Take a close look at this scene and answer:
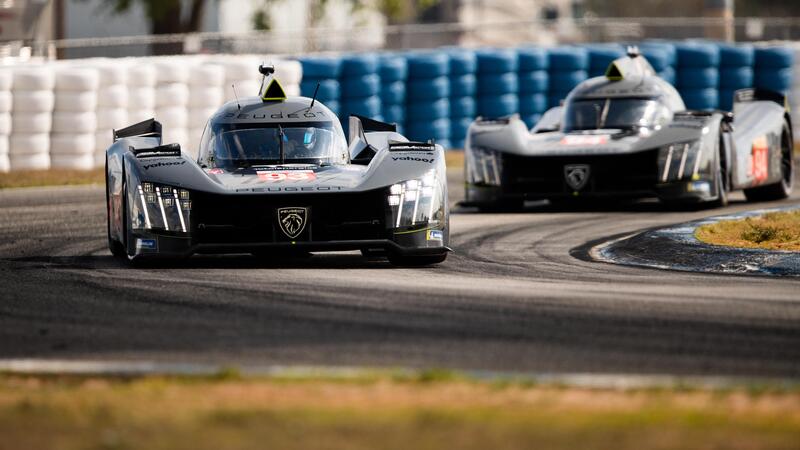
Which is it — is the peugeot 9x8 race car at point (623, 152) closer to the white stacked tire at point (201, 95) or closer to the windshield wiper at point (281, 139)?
the windshield wiper at point (281, 139)

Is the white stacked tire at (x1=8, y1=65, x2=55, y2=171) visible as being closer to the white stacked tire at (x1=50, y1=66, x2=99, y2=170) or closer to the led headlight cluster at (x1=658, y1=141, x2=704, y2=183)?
the white stacked tire at (x1=50, y1=66, x2=99, y2=170)

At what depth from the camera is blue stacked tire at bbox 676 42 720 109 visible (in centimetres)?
2755

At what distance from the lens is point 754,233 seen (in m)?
13.3

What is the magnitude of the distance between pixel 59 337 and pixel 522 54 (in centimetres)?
1901

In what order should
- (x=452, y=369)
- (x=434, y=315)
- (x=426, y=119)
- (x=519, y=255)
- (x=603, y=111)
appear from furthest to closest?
1. (x=426, y=119)
2. (x=603, y=111)
3. (x=519, y=255)
4. (x=434, y=315)
5. (x=452, y=369)

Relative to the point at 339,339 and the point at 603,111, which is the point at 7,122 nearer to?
the point at 603,111

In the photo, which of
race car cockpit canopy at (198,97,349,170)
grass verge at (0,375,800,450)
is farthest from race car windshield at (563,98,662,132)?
grass verge at (0,375,800,450)

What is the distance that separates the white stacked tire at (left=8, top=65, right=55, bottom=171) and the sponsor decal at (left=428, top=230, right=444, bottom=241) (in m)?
10.4

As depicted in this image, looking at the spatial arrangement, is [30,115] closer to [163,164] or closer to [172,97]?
[172,97]

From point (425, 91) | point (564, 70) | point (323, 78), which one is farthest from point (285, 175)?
point (564, 70)

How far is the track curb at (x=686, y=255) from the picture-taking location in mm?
11523

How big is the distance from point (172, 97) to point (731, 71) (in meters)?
10.2

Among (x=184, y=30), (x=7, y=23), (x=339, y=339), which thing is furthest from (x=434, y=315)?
(x=184, y=30)

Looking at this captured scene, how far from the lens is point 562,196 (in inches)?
660
